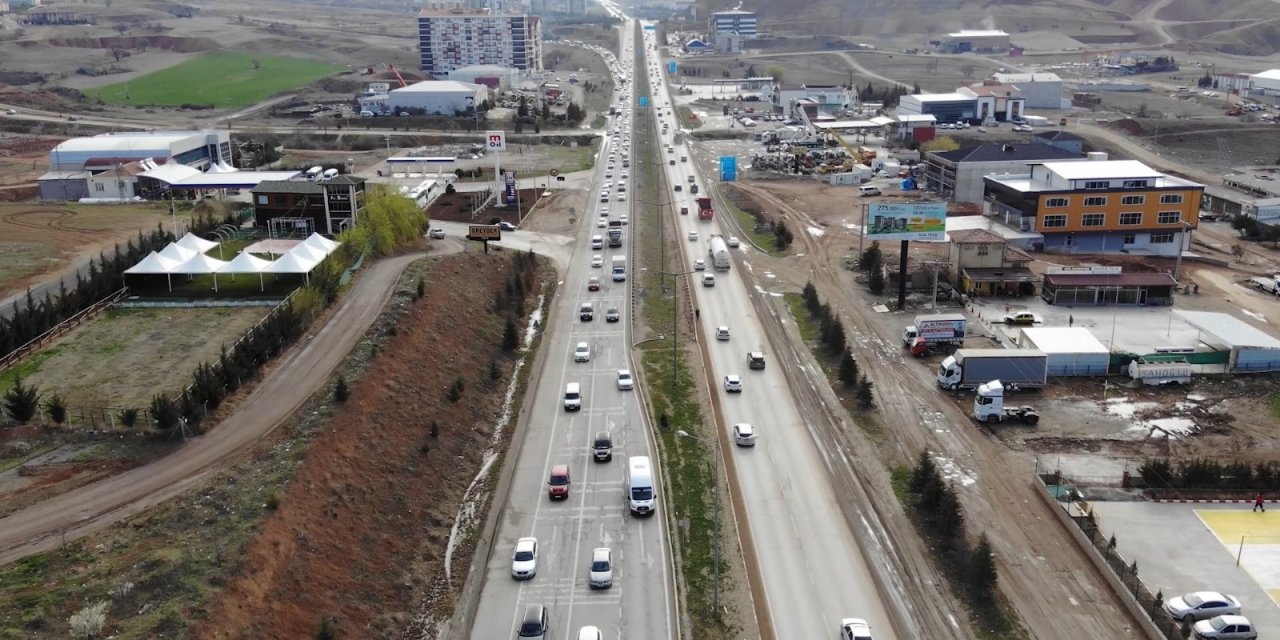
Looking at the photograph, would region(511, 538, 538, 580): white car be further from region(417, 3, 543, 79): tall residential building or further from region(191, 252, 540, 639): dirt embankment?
region(417, 3, 543, 79): tall residential building

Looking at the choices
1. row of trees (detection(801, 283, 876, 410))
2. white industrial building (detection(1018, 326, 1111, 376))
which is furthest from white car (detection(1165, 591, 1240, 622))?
white industrial building (detection(1018, 326, 1111, 376))

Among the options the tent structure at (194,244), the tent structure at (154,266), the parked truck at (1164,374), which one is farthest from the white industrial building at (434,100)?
the parked truck at (1164,374)

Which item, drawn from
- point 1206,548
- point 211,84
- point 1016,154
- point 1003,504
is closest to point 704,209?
point 1016,154

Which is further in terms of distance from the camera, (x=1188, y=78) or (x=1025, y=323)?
(x=1188, y=78)

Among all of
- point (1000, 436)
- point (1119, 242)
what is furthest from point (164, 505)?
point (1119, 242)

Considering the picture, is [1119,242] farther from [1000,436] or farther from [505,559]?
[505,559]
